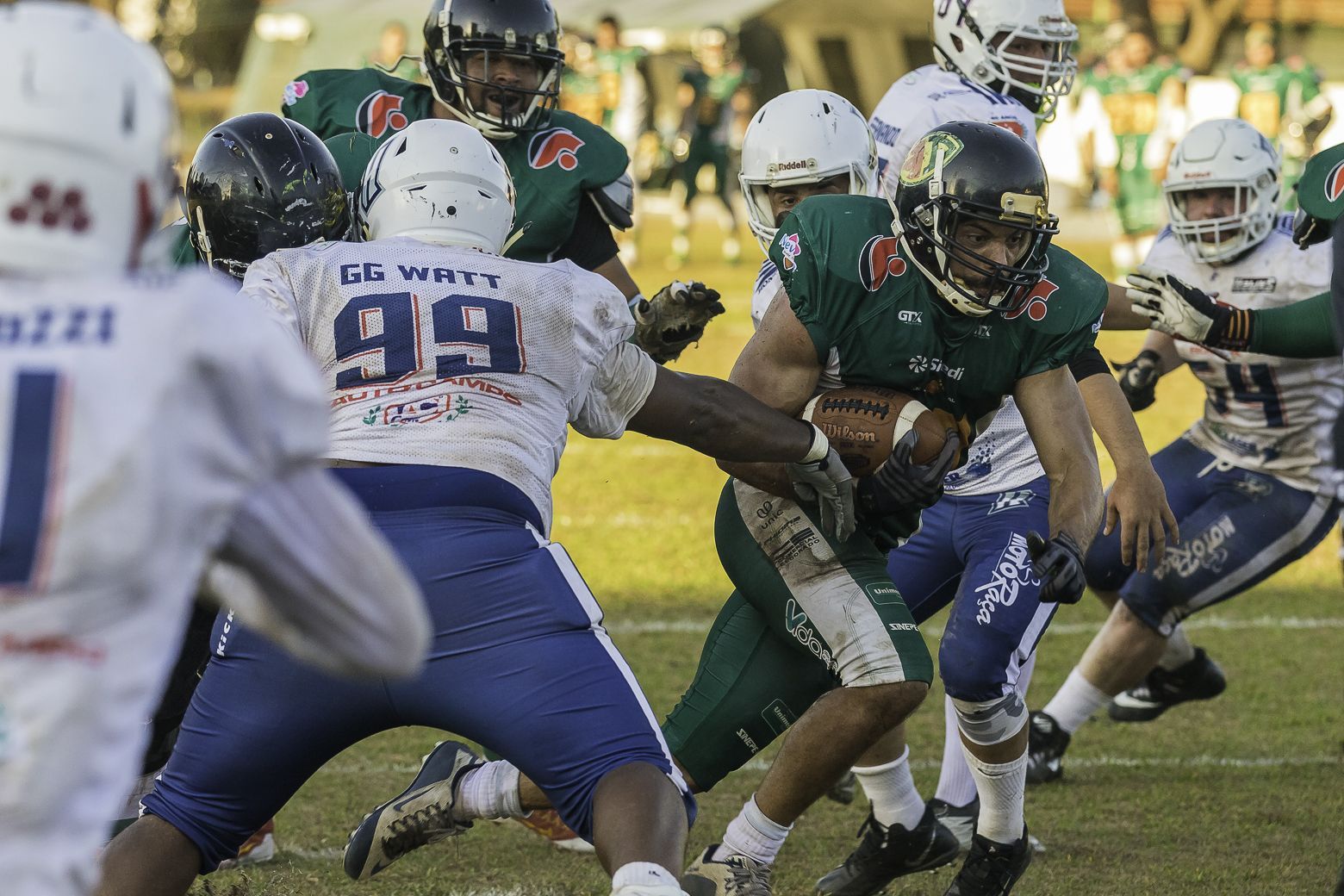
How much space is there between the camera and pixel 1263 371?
17.6ft

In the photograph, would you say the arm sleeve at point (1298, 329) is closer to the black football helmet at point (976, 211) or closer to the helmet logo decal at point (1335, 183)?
the helmet logo decal at point (1335, 183)

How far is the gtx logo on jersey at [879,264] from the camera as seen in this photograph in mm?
3766

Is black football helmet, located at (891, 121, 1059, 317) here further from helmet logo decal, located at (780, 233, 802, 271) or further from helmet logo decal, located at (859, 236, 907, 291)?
helmet logo decal, located at (780, 233, 802, 271)

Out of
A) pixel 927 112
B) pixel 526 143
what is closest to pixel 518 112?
pixel 526 143

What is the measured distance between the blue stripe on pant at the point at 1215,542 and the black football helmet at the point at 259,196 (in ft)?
9.04

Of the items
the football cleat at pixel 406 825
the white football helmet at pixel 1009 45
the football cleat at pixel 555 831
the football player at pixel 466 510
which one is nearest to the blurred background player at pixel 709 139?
the white football helmet at pixel 1009 45

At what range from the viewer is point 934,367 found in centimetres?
380

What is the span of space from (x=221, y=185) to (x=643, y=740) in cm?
160

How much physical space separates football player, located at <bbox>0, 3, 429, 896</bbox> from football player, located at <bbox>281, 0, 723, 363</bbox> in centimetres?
287

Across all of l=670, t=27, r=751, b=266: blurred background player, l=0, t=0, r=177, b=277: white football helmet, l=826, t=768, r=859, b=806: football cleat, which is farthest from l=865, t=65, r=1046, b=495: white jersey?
l=670, t=27, r=751, b=266: blurred background player

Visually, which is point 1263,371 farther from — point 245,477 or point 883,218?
point 245,477

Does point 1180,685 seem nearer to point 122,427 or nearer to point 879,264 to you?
point 879,264

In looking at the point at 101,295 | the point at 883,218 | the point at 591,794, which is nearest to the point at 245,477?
the point at 101,295

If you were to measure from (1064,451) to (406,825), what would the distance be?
1.64 m
